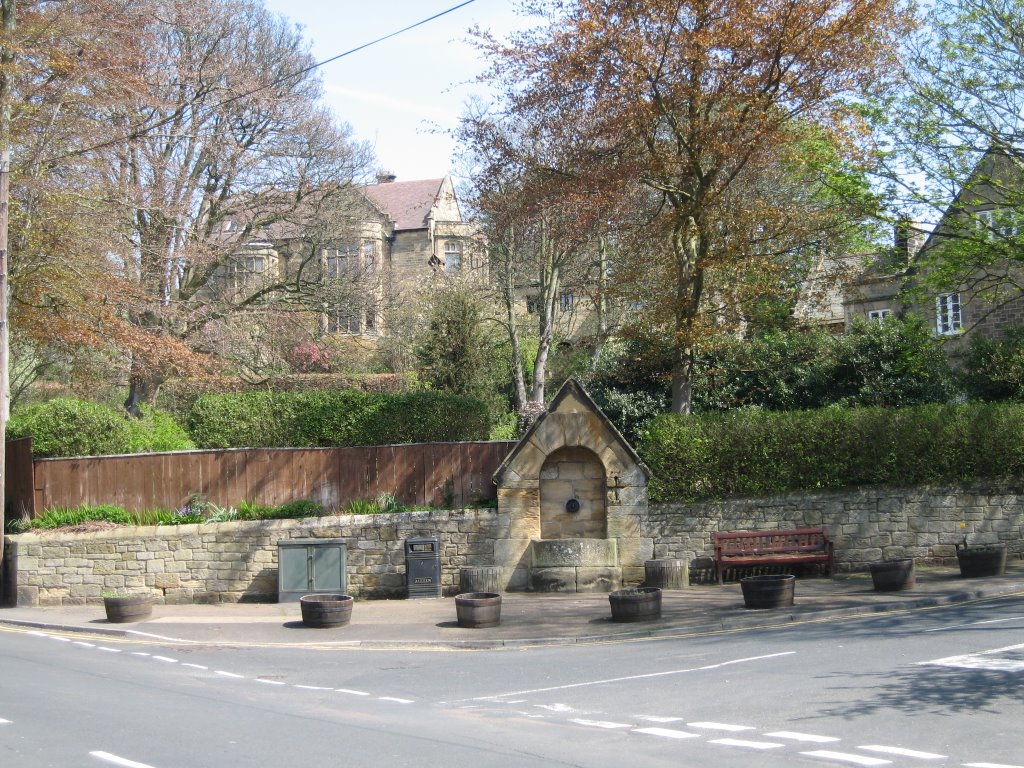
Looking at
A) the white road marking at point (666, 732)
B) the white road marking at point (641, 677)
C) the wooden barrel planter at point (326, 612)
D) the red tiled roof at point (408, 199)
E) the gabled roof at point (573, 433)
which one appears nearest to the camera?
the white road marking at point (666, 732)

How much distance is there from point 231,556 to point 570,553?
660 cm

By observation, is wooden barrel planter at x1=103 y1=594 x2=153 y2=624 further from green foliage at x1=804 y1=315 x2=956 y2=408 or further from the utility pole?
green foliage at x1=804 y1=315 x2=956 y2=408

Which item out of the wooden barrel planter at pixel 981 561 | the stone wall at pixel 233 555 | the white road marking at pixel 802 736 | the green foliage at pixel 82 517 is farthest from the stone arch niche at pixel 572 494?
the white road marking at pixel 802 736

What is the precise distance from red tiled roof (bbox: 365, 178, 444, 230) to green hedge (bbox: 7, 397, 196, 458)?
106 ft

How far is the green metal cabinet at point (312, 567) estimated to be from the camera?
18.0 m

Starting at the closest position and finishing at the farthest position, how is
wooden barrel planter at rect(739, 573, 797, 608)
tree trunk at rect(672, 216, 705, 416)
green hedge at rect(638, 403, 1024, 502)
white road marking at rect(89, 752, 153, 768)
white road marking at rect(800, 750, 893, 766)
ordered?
white road marking at rect(800, 750, 893, 766) < white road marking at rect(89, 752, 153, 768) < wooden barrel planter at rect(739, 573, 797, 608) < tree trunk at rect(672, 216, 705, 416) < green hedge at rect(638, 403, 1024, 502)

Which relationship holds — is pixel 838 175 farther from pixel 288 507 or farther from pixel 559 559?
pixel 288 507

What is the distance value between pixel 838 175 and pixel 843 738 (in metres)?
15.9

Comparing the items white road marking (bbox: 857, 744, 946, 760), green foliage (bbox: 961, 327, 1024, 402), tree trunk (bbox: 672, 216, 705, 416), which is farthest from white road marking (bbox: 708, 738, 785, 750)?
green foliage (bbox: 961, 327, 1024, 402)

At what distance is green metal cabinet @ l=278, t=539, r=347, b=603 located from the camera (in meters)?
18.0

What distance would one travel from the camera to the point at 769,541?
18703 millimetres

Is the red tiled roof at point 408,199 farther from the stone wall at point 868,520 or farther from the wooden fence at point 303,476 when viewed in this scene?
the stone wall at point 868,520

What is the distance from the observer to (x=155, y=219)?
26.6 meters

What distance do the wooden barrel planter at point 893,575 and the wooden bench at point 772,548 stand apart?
1.90 metres
